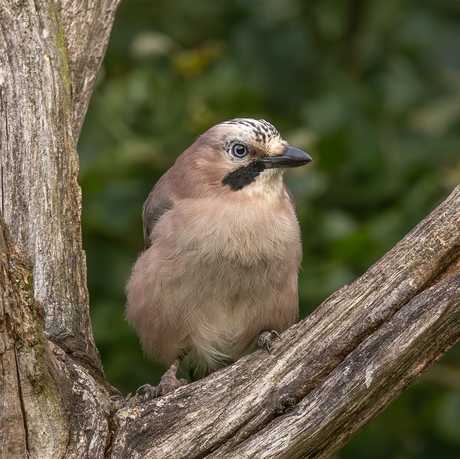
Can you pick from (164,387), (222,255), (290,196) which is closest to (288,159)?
(290,196)

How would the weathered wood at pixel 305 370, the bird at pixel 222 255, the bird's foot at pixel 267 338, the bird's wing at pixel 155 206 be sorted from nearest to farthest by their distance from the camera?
the weathered wood at pixel 305 370 < the bird's foot at pixel 267 338 < the bird at pixel 222 255 < the bird's wing at pixel 155 206

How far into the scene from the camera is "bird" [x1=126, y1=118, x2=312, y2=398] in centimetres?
367

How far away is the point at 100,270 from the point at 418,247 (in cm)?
239

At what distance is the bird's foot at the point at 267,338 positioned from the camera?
3.24 meters

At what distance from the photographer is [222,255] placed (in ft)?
11.9

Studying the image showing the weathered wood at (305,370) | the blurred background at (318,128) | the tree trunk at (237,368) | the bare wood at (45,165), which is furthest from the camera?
the blurred background at (318,128)

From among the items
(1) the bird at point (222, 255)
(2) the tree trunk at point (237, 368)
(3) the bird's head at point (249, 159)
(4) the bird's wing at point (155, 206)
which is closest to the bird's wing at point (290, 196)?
(1) the bird at point (222, 255)

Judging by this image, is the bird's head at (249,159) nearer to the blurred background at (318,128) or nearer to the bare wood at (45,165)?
the blurred background at (318,128)

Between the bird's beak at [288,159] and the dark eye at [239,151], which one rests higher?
the dark eye at [239,151]

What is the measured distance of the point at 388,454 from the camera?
14.9 feet

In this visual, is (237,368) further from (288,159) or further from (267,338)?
(288,159)

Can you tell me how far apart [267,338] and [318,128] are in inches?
73.8

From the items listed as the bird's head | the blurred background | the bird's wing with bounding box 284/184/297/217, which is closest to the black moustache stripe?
the bird's head

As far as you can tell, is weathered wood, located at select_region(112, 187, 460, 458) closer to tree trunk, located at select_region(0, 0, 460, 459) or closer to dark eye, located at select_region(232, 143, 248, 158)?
tree trunk, located at select_region(0, 0, 460, 459)
